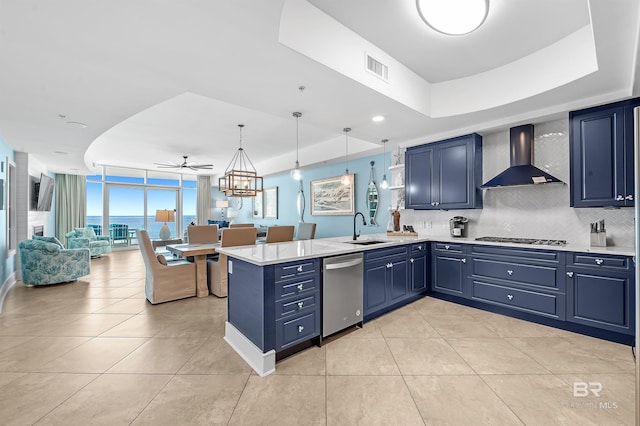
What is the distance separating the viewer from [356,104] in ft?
9.87

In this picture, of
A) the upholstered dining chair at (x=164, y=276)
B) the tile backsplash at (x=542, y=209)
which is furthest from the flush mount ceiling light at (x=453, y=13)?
the upholstered dining chair at (x=164, y=276)

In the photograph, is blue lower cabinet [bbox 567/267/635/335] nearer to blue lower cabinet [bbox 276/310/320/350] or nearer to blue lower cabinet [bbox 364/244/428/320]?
blue lower cabinet [bbox 364/244/428/320]

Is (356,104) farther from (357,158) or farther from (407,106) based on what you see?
(357,158)

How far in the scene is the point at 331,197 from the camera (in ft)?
21.1

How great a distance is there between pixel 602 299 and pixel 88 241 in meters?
9.62

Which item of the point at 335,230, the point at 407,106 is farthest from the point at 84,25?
the point at 335,230

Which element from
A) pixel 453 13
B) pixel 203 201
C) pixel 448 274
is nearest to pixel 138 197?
pixel 203 201

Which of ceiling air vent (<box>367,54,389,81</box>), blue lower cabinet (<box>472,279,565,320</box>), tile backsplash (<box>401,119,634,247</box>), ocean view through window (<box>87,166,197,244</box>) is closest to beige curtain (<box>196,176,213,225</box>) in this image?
ocean view through window (<box>87,166,197,244</box>)

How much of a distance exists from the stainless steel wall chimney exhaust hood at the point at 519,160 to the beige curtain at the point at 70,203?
33.4 feet

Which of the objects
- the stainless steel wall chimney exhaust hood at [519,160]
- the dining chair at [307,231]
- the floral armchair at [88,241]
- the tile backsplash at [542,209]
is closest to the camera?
the tile backsplash at [542,209]

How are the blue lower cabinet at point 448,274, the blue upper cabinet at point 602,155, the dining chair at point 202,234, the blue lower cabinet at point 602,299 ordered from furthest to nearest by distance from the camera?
the dining chair at point 202,234 < the blue lower cabinet at point 448,274 < the blue upper cabinet at point 602,155 < the blue lower cabinet at point 602,299

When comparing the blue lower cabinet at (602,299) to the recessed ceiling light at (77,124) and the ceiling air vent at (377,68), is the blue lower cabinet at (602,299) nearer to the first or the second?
the ceiling air vent at (377,68)

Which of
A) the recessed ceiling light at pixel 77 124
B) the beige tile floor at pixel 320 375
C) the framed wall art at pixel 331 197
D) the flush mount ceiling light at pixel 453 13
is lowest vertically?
the beige tile floor at pixel 320 375

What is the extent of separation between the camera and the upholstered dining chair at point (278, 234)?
457 cm
